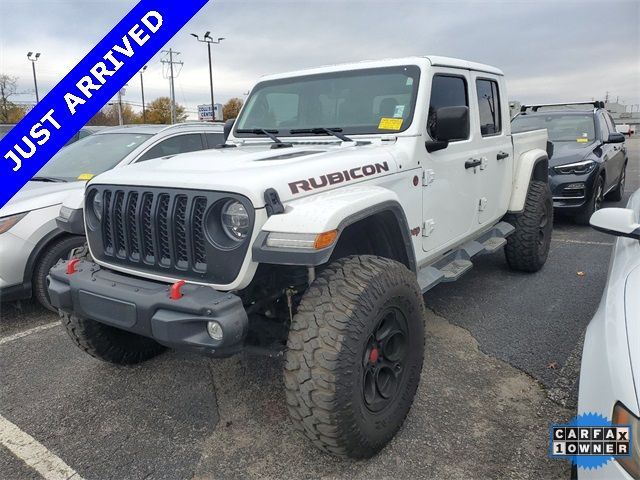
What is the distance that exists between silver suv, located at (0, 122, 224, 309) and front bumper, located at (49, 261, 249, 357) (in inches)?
41.2

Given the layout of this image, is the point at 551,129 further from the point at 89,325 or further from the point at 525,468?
the point at 89,325

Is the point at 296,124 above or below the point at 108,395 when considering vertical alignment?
above

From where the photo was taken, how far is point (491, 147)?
4309mm

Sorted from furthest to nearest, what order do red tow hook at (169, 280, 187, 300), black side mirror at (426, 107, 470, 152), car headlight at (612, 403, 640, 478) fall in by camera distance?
black side mirror at (426, 107, 470, 152)
red tow hook at (169, 280, 187, 300)
car headlight at (612, 403, 640, 478)

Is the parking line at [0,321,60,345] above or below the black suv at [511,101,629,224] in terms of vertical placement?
below

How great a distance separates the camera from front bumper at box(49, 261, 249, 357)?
211 cm

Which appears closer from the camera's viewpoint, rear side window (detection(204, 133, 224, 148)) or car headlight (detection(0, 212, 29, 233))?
car headlight (detection(0, 212, 29, 233))

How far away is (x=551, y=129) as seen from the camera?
8250 mm

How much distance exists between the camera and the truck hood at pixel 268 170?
7.54ft

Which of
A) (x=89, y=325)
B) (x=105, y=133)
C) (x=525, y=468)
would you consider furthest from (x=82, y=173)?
(x=525, y=468)

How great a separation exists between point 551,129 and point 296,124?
6.25 meters

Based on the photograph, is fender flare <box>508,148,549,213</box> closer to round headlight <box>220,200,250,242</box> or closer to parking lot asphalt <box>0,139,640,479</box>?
parking lot asphalt <box>0,139,640,479</box>

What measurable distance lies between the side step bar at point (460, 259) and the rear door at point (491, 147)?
6.7 inches

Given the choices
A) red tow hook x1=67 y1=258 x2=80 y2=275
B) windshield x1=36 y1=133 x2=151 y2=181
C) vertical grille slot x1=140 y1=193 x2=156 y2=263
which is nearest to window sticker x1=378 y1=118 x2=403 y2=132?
vertical grille slot x1=140 y1=193 x2=156 y2=263
